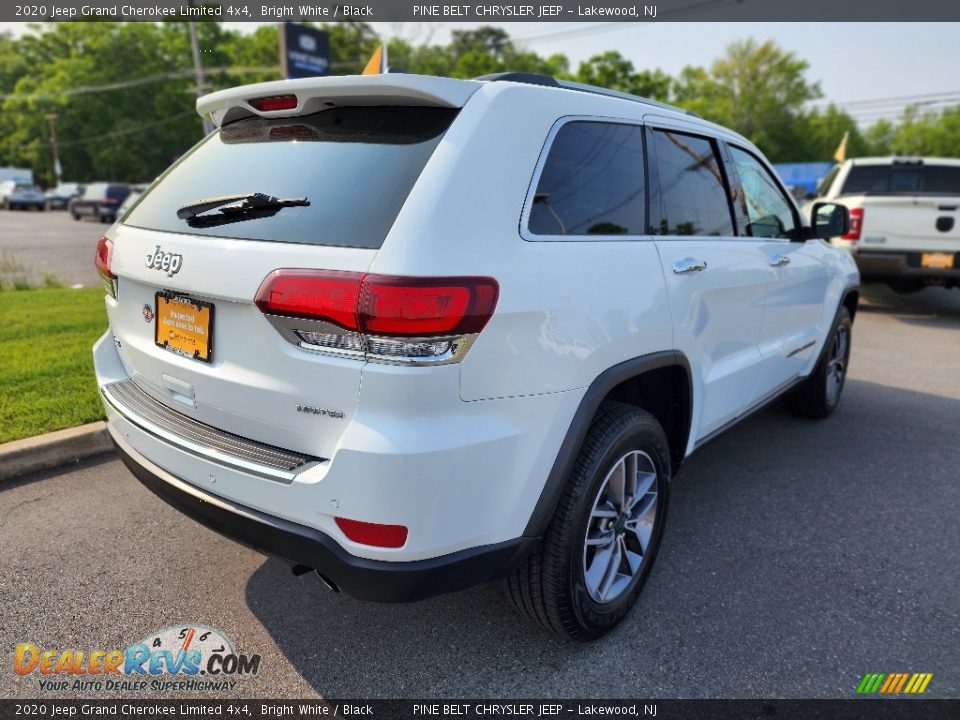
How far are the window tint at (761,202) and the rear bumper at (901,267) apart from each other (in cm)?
592

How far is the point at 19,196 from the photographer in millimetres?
40906

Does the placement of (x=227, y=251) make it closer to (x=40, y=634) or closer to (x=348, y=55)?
(x=40, y=634)

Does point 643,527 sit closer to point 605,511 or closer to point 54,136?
point 605,511

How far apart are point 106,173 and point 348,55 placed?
2511cm

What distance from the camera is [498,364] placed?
6.09ft

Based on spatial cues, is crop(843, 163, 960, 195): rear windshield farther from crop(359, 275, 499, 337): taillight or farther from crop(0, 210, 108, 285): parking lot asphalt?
crop(0, 210, 108, 285): parking lot asphalt

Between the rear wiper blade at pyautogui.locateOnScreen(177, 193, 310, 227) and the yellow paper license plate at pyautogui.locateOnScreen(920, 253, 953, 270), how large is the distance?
9170mm

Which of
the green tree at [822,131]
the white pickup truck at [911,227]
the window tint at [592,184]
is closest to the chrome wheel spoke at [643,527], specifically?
the window tint at [592,184]

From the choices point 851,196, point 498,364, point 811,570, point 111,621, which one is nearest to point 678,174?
point 498,364

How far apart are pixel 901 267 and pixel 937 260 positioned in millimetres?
401

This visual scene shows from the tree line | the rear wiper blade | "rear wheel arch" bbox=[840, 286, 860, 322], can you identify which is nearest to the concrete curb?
the rear wiper blade

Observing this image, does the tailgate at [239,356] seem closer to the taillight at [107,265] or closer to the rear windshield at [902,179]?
the taillight at [107,265]

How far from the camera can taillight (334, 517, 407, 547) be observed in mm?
1793

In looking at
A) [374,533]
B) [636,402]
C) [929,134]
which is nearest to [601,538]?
[636,402]
